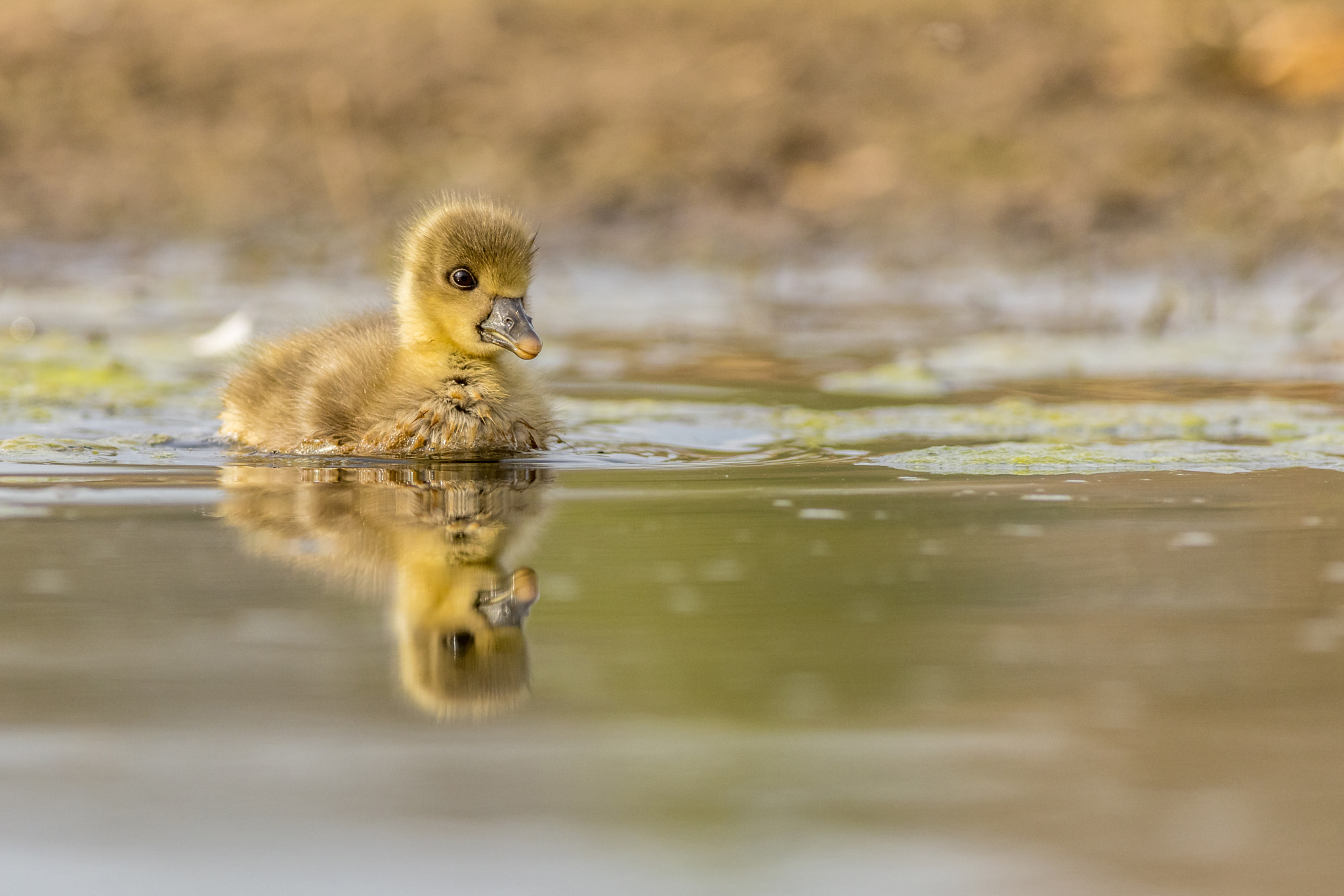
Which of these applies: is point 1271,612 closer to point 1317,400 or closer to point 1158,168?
point 1317,400

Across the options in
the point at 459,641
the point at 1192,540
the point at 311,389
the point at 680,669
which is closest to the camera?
the point at 680,669

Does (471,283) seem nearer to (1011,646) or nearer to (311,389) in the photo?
(311,389)

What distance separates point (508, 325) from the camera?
6.38 meters

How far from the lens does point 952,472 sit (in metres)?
6.08

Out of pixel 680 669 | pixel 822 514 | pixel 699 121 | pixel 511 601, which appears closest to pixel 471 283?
pixel 822 514

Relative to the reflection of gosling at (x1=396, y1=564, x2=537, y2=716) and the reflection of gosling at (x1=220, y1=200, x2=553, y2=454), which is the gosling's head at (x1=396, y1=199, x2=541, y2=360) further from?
the reflection of gosling at (x1=396, y1=564, x2=537, y2=716)

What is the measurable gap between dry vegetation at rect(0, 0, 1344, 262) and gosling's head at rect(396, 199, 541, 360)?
7.26 meters

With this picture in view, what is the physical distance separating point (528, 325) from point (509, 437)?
1.17 ft

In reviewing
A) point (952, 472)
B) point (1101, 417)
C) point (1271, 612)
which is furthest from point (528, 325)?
point (1271, 612)

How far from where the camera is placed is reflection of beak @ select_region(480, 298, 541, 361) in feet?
20.6

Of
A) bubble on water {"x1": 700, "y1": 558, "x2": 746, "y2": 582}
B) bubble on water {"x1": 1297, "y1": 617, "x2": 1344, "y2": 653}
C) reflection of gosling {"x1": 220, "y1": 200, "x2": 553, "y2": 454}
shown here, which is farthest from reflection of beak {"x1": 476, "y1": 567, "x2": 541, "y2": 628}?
reflection of gosling {"x1": 220, "y1": 200, "x2": 553, "y2": 454}

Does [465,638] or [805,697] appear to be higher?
[465,638]

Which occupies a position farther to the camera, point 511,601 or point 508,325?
point 508,325

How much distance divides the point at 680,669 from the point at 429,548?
3.98 ft
